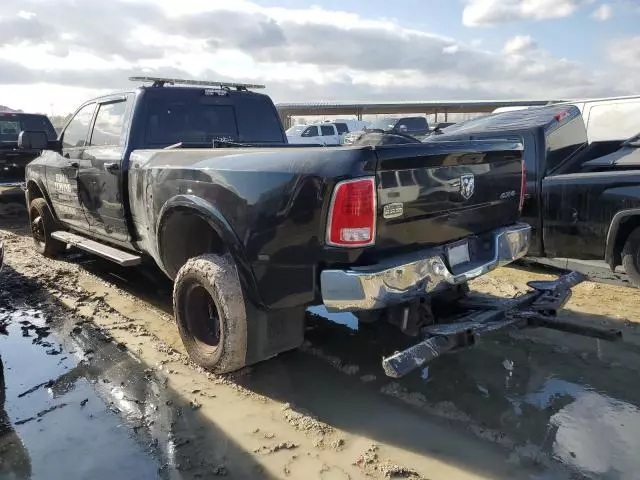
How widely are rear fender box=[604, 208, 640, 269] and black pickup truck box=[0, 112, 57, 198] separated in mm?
9309

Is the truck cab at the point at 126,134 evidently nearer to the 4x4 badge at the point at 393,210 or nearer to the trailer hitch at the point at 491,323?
the 4x4 badge at the point at 393,210

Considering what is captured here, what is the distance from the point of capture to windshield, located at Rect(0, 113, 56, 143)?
12.5 metres

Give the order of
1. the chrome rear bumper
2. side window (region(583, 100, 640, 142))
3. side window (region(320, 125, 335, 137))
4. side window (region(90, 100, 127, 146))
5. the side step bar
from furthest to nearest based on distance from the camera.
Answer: side window (region(320, 125, 335, 137)) < side window (region(583, 100, 640, 142)) < side window (region(90, 100, 127, 146)) < the side step bar < the chrome rear bumper

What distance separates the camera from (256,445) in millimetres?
3000

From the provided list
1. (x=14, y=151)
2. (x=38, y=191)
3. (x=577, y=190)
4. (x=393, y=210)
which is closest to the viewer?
(x=393, y=210)

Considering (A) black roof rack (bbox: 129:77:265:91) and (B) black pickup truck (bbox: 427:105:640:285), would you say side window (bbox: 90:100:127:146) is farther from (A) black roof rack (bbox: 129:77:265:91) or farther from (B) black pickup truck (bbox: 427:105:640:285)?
(B) black pickup truck (bbox: 427:105:640:285)

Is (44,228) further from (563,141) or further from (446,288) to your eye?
(563,141)

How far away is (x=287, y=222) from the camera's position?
9.89 ft

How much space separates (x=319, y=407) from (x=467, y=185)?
5.42 feet

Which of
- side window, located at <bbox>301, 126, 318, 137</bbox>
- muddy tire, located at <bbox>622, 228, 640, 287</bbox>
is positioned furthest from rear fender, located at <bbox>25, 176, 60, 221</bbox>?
side window, located at <bbox>301, 126, 318, 137</bbox>

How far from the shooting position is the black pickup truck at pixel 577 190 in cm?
485

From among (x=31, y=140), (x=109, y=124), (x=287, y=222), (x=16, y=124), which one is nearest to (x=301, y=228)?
(x=287, y=222)

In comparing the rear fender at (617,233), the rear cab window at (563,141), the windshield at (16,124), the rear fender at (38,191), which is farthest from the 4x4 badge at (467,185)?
the windshield at (16,124)

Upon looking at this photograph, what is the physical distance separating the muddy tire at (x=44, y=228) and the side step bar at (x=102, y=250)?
0.50 metres
